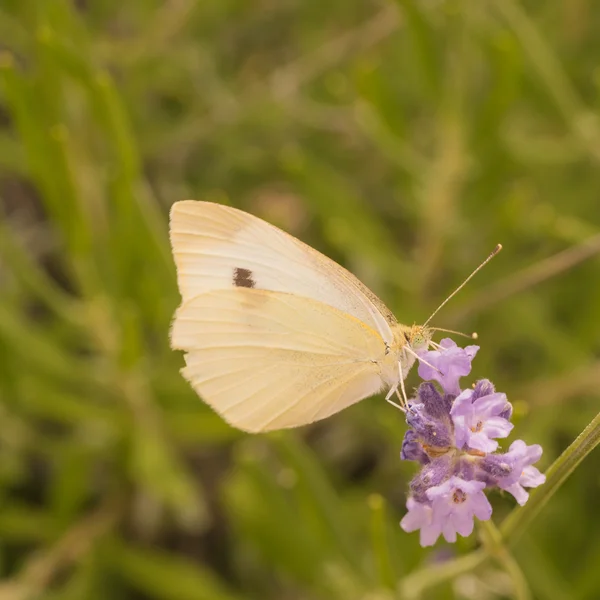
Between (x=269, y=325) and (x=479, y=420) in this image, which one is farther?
(x=269, y=325)

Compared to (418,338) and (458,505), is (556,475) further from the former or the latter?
(418,338)

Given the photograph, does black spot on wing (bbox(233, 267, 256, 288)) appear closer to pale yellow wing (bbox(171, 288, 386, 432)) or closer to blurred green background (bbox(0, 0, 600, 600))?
pale yellow wing (bbox(171, 288, 386, 432))

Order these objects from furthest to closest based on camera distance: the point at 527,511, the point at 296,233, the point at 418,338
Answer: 1. the point at 296,233
2. the point at 418,338
3. the point at 527,511

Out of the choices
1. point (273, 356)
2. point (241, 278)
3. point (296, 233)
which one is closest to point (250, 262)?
point (241, 278)

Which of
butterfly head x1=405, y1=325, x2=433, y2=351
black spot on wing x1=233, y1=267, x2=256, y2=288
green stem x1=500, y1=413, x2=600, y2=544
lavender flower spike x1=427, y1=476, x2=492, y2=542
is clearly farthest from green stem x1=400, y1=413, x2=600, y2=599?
black spot on wing x1=233, y1=267, x2=256, y2=288

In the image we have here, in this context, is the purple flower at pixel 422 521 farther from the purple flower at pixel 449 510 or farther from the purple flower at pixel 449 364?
the purple flower at pixel 449 364

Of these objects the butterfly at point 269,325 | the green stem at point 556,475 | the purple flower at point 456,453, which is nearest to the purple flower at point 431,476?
the purple flower at point 456,453

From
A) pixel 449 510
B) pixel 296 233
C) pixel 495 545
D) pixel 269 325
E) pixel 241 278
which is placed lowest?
pixel 495 545
